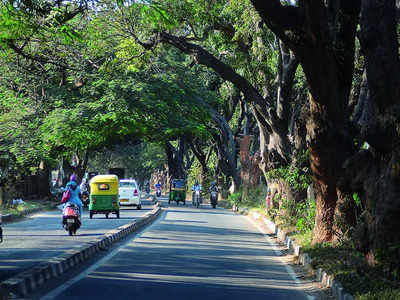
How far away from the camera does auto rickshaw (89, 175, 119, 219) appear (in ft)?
89.7

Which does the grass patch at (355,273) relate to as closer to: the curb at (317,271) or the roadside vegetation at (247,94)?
the curb at (317,271)

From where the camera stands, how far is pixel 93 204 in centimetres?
2755

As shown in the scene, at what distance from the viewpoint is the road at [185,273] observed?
9.75 m

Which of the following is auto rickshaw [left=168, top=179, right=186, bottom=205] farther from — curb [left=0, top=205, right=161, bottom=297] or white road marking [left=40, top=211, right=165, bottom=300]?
white road marking [left=40, top=211, right=165, bottom=300]

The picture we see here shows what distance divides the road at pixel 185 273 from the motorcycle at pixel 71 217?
5.24 ft

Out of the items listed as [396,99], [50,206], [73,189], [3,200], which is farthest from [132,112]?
[396,99]

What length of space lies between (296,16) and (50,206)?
87.6 ft

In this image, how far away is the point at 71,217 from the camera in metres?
18.5

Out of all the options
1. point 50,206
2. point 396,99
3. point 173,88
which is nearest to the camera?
point 396,99

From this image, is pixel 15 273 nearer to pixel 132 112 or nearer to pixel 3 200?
pixel 3 200

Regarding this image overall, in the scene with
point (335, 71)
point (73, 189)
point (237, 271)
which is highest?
point (335, 71)

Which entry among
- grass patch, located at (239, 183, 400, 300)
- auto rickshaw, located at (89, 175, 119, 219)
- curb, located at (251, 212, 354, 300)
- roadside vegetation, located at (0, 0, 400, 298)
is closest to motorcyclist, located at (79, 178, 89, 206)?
roadside vegetation, located at (0, 0, 400, 298)

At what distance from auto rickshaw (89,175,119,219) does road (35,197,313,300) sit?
27.2 ft

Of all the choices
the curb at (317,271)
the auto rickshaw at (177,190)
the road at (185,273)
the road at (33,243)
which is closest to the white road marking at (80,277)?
the road at (185,273)
